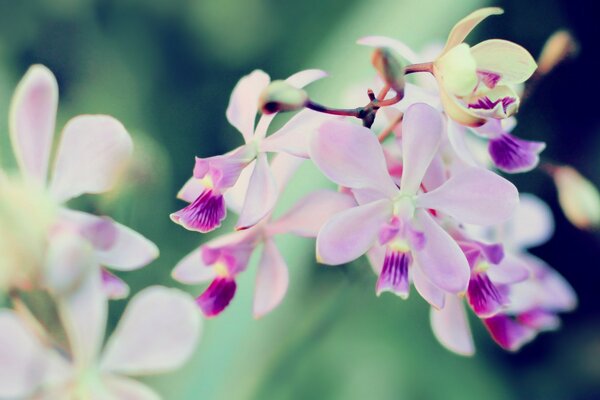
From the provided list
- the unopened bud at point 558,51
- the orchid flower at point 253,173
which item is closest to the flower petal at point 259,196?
the orchid flower at point 253,173

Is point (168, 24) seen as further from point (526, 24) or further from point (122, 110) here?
point (526, 24)

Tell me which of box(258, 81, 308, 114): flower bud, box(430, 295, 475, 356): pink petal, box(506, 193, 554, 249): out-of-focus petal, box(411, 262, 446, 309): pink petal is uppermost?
box(258, 81, 308, 114): flower bud

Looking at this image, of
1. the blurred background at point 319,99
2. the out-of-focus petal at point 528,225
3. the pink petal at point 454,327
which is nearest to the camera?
the pink petal at point 454,327

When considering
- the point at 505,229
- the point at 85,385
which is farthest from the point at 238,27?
the point at 85,385

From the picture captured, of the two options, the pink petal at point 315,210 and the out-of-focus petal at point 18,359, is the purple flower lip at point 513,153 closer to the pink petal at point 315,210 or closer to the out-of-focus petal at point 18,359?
the pink petal at point 315,210

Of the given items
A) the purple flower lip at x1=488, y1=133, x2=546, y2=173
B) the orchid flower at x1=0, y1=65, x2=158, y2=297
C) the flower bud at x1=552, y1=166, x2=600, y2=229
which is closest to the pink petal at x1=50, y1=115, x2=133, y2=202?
the orchid flower at x1=0, y1=65, x2=158, y2=297

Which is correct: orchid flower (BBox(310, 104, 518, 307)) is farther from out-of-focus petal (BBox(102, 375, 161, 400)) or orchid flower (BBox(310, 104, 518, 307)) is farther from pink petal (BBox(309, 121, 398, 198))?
out-of-focus petal (BBox(102, 375, 161, 400))
